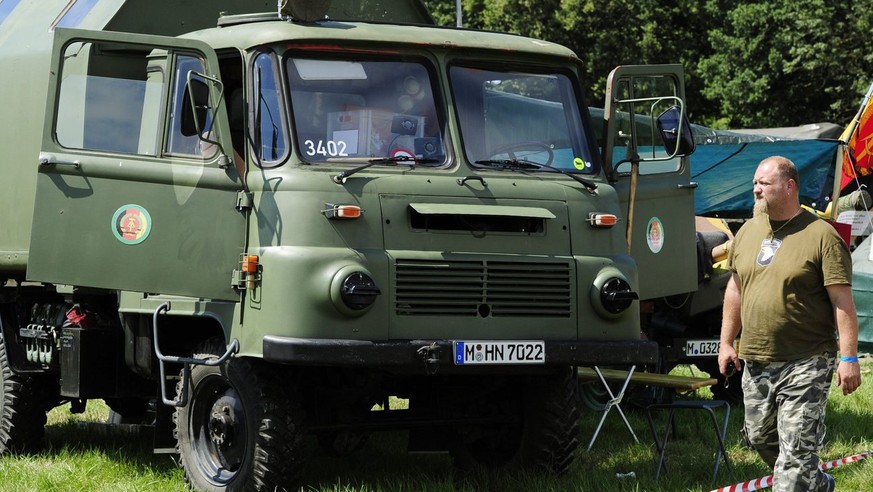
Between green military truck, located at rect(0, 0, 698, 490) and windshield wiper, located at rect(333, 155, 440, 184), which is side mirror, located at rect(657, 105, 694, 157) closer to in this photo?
green military truck, located at rect(0, 0, 698, 490)

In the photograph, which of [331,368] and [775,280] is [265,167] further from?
[775,280]

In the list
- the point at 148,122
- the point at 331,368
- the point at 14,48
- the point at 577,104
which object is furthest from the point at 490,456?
the point at 14,48

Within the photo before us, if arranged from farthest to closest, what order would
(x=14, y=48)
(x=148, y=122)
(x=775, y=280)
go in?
(x=14, y=48) → (x=148, y=122) → (x=775, y=280)

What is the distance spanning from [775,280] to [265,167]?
271 cm

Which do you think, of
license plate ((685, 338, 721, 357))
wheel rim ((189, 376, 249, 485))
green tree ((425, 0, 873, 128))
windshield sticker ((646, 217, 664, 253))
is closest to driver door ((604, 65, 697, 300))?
windshield sticker ((646, 217, 664, 253))

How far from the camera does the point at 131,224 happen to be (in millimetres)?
7516

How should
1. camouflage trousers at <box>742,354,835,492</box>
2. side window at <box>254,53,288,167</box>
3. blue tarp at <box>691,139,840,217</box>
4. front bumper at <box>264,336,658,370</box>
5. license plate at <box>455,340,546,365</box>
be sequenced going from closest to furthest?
camouflage trousers at <box>742,354,835,492</box> → front bumper at <box>264,336,658,370</box> → license plate at <box>455,340,546,365</box> → side window at <box>254,53,288,167</box> → blue tarp at <box>691,139,840,217</box>

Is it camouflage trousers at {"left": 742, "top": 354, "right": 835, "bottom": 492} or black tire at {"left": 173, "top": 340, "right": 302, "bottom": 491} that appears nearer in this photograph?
camouflage trousers at {"left": 742, "top": 354, "right": 835, "bottom": 492}

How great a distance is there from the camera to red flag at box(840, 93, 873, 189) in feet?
59.3

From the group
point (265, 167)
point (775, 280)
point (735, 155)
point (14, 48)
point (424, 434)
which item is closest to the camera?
point (775, 280)

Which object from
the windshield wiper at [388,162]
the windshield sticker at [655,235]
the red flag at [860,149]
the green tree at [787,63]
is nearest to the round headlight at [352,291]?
the windshield wiper at [388,162]

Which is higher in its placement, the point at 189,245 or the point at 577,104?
the point at 577,104

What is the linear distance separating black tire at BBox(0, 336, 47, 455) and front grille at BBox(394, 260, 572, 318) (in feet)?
11.1

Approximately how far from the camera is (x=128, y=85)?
8.02 m
